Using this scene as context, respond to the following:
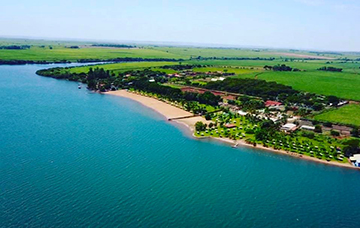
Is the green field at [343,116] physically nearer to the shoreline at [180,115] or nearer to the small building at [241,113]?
the small building at [241,113]

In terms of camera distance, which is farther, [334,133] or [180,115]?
[180,115]

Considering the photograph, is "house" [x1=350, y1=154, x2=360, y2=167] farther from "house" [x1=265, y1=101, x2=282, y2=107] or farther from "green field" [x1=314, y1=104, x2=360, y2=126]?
"house" [x1=265, y1=101, x2=282, y2=107]

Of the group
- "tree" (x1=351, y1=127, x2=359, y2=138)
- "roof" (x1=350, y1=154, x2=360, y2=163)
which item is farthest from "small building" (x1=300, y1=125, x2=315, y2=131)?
"roof" (x1=350, y1=154, x2=360, y2=163)

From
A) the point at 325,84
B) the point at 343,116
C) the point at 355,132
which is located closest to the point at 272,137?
the point at 355,132

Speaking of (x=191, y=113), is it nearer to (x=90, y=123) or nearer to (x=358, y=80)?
(x=90, y=123)

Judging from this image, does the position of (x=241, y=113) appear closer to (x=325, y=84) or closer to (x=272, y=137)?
(x=272, y=137)

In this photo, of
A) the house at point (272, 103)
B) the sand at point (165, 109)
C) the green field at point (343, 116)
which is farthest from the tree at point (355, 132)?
the sand at point (165, 109)

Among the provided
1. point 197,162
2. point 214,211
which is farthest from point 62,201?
point 197,162
